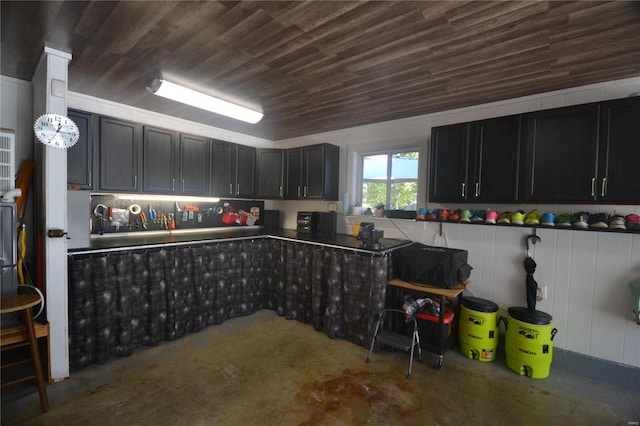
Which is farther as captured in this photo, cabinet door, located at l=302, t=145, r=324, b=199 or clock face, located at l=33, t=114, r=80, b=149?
cabinet door, located at l=302, t=145, r=324, b=199

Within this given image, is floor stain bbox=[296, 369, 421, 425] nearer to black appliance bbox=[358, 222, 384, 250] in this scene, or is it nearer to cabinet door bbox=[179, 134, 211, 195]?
black appliance bbox=[358, 222, 384, 250]

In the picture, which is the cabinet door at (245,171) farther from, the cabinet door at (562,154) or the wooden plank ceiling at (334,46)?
the cabinet door at (562,154)

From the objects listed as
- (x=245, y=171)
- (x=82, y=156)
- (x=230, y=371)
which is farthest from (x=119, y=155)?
(x=230, y=371)

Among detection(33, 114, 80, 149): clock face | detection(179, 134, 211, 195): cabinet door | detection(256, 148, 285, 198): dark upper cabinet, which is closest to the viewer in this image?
detection(33, 114, 80, 149): clock face

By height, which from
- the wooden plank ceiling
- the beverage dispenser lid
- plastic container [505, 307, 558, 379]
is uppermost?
the wooden plank ceiling

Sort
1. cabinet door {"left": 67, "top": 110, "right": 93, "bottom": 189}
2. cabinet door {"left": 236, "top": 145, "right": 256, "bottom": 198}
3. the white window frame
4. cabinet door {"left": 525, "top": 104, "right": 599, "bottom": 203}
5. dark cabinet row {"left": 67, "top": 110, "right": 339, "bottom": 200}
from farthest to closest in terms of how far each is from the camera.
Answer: cabinet door {"left": 236, "top": 145, "right": 256, "bottom": 198}, the white window frame, dark cabinet row {"left": 67, "top": 110, "right": 339, "bottom": 200}, cabinet door {"left": 67, "top": 110, "right": 93, "bottom": 189}, cabinet door {"left": 525, "top": 104, "right": 599, "bottom": 203}

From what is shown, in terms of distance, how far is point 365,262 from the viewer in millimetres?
3010

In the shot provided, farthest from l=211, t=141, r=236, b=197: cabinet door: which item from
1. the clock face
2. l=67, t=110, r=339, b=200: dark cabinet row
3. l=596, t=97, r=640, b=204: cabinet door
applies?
l=596, t=97, r=640, b=204: cabinet door

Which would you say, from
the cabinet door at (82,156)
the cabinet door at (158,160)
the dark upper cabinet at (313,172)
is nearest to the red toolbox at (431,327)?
the dark upper cabinet at (313,172)

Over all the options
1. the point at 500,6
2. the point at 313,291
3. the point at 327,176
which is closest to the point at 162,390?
the point at 313,291

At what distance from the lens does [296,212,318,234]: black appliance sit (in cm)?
427

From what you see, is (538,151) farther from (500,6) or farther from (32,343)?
(32,343)

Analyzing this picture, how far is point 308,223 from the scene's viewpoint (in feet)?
14.0

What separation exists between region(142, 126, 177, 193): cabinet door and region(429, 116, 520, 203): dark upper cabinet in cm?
323
